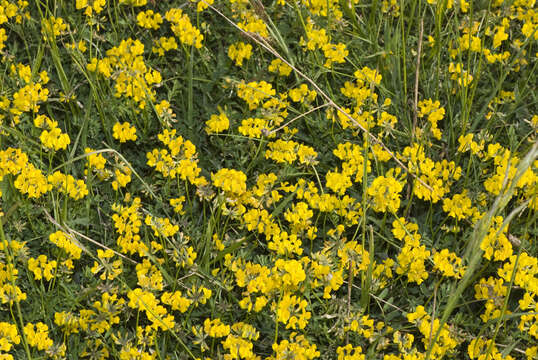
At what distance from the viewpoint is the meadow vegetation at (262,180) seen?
3018 mm

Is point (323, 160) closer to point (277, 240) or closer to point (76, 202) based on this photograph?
point (277, 240)

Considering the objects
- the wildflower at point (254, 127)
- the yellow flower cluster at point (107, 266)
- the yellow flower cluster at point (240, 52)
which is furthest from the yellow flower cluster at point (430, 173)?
the yellow flower cluster at point (107, 266)

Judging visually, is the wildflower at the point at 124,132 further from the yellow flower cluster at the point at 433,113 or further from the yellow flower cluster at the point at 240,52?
the yellow flower cluster at the point at 433,113

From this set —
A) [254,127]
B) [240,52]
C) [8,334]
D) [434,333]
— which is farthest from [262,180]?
[8,334]

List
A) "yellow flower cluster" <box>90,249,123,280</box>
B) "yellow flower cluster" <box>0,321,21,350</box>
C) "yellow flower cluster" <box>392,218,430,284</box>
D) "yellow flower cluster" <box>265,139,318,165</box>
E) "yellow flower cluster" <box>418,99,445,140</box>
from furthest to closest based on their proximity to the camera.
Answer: "yellow flower cluster" <box>418,99,445,140</box> < "yellow flower cluster" <box>265,139,318,165</box> < "yellow flower cluster" <box>392,218,430,284</box> < "yellow flower cluster" <box>90,249,123,280</box> < "yellow flower cluster" <box>0,321,21,350</box>

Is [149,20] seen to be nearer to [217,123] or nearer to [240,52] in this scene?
[240,52]

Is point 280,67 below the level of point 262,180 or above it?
above

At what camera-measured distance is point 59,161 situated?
3.49 metres

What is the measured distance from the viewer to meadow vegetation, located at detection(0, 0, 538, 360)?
302 cm

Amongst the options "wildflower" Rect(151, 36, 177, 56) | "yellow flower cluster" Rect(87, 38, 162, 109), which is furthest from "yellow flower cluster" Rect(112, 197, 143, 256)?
"wildflower" Rect(151, 36, 177, 56)

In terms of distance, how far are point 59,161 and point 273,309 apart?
1.44 metres

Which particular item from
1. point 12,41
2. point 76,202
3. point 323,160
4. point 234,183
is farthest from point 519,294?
point 12,41

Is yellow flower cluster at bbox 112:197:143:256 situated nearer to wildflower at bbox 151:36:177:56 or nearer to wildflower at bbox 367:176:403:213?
wildflower at bbox 151:36:177:56

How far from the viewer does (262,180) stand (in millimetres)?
3314
